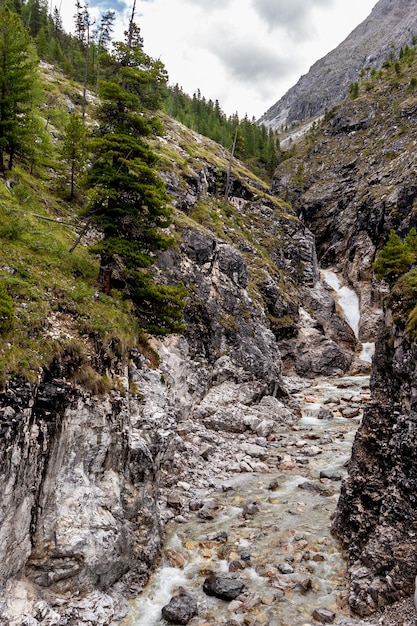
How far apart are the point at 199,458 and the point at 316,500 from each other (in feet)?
25.0

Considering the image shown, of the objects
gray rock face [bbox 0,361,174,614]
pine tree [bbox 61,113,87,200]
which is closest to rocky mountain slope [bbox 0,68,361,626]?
gray rock face [bbox 0,361,174,614]

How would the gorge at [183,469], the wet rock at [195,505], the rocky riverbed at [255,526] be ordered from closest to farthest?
1. the gorge at [183,469]
2. the rocky riverbed at [255,526]
3. the wet rock at [195,505]

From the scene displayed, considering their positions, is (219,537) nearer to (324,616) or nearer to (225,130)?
(324,616)

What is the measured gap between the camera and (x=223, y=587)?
15195 millimetres

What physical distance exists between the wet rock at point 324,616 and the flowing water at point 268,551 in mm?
252

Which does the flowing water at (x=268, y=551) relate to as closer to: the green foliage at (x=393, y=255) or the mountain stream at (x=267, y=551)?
the mountain stream at (x=267, y=551)

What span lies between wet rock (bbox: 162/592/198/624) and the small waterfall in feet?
165

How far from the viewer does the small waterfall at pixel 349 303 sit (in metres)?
62.1

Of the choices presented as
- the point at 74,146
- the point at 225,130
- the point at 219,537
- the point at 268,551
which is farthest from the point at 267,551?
the point at 225,130

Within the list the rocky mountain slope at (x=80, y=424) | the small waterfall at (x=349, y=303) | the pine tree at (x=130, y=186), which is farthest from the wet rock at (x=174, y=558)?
the small waterfall at (x=349, y=303)

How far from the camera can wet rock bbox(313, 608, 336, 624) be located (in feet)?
44.9

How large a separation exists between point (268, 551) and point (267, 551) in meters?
0.04

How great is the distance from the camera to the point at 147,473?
17141 millimetres

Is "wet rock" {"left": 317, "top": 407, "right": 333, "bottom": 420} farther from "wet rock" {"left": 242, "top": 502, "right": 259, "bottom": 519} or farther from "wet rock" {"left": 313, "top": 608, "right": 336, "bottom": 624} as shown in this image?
"wet rock" {"left": 313, "top": 608, "right": 336, "bottom": 624}
